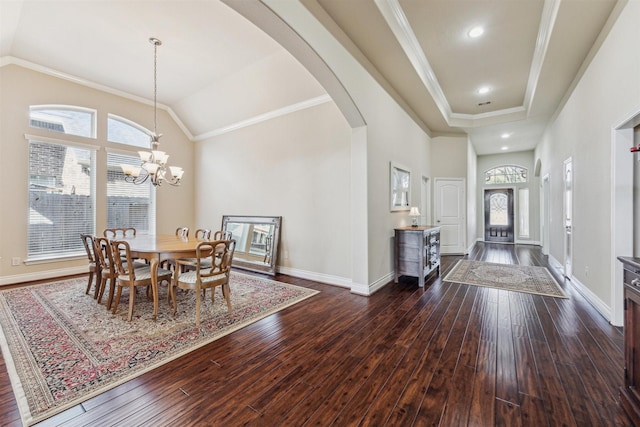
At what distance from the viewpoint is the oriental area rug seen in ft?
6.21

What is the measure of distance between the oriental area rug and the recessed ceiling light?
4.17 meters

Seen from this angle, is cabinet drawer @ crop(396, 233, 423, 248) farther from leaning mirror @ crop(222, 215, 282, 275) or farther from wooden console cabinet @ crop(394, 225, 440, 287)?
leaning mirror @ crop(222, 215, 282, 275)

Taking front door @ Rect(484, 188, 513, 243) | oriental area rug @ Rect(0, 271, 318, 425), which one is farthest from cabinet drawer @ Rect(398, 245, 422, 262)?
front door @ Rect(484, 188, 513, 243)

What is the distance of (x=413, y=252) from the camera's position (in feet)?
14.5

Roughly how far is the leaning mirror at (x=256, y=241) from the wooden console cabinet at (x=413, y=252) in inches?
88.0

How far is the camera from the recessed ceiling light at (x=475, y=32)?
3494 mm

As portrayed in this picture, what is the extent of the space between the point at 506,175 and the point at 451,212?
436 cm

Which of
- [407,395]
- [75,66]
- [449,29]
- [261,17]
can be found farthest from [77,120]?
[407,395]

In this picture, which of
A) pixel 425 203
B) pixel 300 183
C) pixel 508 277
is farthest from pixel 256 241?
pixel 508 277

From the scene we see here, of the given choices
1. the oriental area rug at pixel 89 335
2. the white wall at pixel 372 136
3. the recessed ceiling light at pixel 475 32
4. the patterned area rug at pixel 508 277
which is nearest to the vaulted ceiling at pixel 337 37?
the recessed ceiling light at pixel 475 32

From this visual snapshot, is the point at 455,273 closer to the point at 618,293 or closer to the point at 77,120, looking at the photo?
the point at 618,293

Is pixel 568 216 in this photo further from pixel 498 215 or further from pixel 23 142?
pixel 23 142

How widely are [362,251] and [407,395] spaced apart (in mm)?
2230

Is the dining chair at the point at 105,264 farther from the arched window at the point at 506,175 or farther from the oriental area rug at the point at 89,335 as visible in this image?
the arched window at the point at 506,175
